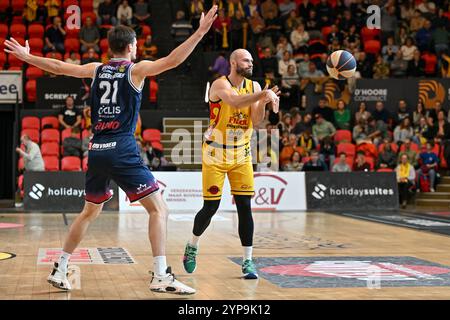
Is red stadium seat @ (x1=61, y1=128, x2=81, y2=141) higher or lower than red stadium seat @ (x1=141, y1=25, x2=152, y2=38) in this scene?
lower

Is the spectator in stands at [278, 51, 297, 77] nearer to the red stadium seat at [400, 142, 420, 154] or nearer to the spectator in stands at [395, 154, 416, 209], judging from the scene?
the red stadium seat at [400, 142, 420, 154]

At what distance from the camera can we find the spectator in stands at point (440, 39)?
23.8m

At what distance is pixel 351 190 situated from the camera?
1881cm

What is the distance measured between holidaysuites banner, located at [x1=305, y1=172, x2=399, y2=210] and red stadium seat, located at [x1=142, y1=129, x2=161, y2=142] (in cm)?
441

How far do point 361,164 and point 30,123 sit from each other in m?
8.68

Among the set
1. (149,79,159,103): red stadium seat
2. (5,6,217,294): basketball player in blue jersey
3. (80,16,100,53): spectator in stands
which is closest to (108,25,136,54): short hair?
(5,6,217,294): basketball player in blue jersey

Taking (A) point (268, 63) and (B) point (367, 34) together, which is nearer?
(A) point (268, 63)

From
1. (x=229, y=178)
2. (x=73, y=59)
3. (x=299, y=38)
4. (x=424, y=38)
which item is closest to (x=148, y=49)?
(x=73, y=59)

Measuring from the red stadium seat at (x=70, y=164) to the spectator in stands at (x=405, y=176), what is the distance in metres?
7.98

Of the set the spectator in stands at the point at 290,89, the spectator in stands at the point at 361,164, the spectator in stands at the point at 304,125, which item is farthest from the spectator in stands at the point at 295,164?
the spectator in stands at the point at 290,89

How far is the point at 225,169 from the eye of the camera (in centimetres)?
820

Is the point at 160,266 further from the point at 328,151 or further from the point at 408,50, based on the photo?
the point at 408,50

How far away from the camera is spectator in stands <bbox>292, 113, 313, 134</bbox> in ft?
68.0
